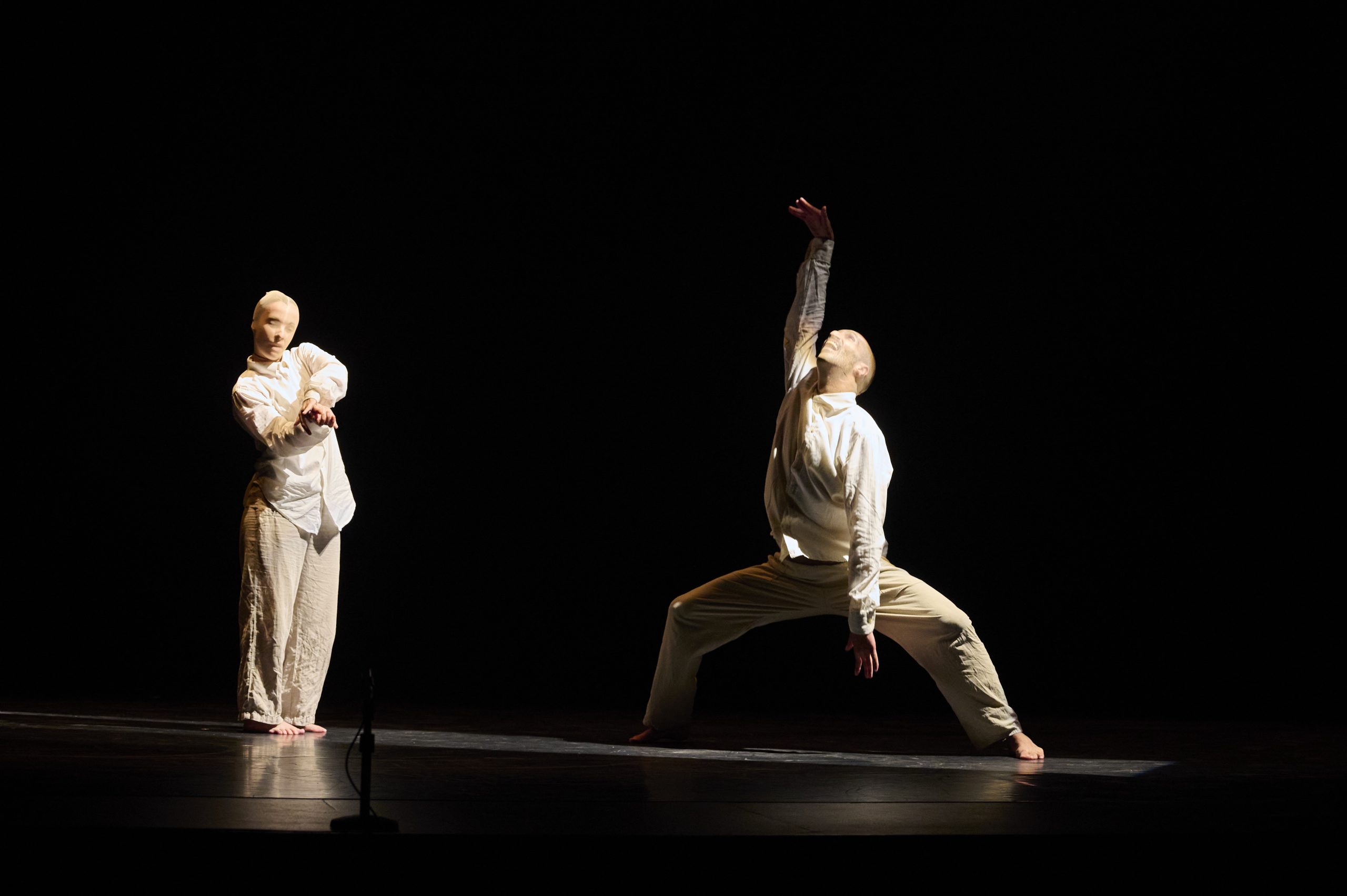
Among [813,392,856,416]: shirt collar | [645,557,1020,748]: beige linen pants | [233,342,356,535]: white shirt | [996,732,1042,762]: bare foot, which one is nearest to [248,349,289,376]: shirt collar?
[233,342,356,535]: white shirt

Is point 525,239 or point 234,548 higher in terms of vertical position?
point 525,239

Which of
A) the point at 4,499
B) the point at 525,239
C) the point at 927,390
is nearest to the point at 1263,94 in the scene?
the point at 927,390

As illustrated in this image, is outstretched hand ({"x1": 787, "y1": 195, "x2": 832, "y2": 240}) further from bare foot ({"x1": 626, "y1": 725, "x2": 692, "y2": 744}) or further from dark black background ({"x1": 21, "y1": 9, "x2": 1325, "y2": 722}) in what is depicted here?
dark black background ({"x1": 21, "y1": 9, "x2": 1325, "y2": 722})

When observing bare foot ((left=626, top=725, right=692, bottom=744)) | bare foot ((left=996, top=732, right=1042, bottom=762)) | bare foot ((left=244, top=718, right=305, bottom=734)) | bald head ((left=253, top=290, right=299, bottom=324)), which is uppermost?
bald head ((left=253, top=290, right=299, bottom=324))

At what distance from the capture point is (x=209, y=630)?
602 centimetres

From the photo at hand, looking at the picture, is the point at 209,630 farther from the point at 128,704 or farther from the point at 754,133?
the point at 754,133

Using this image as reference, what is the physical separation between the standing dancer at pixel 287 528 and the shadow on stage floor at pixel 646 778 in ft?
0.51

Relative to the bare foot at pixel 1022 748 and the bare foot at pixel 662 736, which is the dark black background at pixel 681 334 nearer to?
the bare foot at pixel 662 736

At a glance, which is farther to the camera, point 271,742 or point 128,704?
point 128,704

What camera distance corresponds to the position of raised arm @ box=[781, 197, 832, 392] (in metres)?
4.18

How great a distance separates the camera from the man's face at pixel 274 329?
441cm

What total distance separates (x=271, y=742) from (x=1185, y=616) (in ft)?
12.0

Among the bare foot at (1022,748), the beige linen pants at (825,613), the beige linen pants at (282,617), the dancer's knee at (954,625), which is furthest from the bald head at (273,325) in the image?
the bare foot at (1022,748)

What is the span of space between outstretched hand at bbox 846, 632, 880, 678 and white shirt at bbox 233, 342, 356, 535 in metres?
1.48
